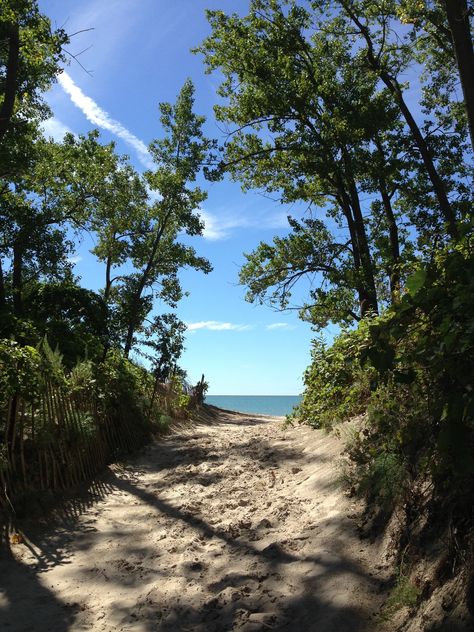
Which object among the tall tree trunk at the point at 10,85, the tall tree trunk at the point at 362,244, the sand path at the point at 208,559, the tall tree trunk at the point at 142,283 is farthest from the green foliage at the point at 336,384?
the tall tree trunk at the point at 142,283

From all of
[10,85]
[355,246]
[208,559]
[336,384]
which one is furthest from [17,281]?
[208,559]

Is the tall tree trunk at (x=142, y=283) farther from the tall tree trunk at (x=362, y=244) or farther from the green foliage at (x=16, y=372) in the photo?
the green foliage at (x=16, y=372)

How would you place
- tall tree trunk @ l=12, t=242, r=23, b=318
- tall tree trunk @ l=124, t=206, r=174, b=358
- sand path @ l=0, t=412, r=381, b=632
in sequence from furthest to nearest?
tall tree trunk @ l=124, t=206, r=174, b=358 → tall tree trunk @ l=12, t=242, r=23, b=318 → sand path @ l=0, t=412, r=381, b=632

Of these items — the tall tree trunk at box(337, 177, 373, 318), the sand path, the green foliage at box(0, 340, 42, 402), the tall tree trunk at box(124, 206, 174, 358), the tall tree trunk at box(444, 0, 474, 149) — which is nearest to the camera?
the sand path

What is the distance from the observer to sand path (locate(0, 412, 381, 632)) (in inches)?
139

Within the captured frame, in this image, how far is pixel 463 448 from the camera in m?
2.54

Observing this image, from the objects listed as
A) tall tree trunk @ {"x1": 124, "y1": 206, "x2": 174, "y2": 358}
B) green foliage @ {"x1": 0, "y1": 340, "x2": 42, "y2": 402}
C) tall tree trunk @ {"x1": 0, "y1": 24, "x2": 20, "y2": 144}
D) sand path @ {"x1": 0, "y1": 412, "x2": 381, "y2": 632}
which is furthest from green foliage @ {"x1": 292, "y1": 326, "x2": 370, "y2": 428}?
tall tree trunk @ {"x1": 124, "y1": 206, "x2": 174, "y2": 358}

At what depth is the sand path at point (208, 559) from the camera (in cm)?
354

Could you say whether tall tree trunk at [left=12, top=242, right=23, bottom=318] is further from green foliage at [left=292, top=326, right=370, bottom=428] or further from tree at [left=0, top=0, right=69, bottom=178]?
green foliage at [left=292, top=326, right=370, bottom=428]

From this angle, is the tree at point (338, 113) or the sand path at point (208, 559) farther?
the tree at point (338, 113)

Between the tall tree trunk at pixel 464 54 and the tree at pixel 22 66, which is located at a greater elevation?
the tree at pixel 22 66

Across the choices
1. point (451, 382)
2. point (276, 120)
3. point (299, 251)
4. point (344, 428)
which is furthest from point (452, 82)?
point (451, 382)

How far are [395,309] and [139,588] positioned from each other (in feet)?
10.8

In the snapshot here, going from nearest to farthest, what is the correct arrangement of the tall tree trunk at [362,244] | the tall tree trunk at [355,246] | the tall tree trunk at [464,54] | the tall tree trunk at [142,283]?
1. the tall tree trunk at [464,54]
2. the tall tree trunk at [362,244]
3. the tall tree trunk at [355,246]
4. the tall tree trunk at [142,283]
